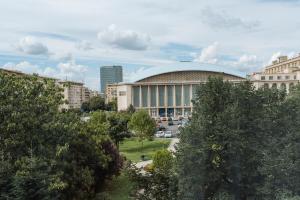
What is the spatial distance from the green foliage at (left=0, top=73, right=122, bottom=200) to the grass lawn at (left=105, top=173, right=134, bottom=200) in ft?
12.2

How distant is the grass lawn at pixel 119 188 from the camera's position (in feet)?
65.5

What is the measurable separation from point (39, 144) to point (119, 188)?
9120 mm

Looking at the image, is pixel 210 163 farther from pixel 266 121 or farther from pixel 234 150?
pixel 266 121

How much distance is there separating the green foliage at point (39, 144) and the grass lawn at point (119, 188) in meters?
3.71

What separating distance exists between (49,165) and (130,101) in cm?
7777

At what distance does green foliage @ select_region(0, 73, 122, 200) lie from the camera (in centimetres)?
1203

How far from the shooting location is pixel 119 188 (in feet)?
72.2

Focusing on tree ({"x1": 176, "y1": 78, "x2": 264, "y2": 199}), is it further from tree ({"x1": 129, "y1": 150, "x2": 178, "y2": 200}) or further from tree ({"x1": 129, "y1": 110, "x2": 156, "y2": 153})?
tree ({"x1": 129, "y1": 110, "x2": 156, "y2": 153})

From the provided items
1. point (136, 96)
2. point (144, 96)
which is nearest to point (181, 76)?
point (144, 96)

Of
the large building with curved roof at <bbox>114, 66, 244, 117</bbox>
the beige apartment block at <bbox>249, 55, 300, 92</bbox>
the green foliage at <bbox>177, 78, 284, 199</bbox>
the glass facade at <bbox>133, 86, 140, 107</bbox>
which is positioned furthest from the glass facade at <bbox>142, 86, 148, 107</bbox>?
the green foliage at <bbox>177, 78, 284, 199</bbox>

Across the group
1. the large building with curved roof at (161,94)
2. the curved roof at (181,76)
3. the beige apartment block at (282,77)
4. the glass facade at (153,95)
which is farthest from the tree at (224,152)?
the curved roof at (181,76)

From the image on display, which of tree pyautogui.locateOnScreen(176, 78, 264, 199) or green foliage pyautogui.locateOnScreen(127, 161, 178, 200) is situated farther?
green foliage pyautogui.locateOnScreen(127, 161, 178, 200)

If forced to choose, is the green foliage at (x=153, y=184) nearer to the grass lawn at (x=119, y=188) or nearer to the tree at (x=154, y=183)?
the tree at (x=154, y=183)

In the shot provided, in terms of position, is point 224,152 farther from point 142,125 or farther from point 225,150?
point 142,125
